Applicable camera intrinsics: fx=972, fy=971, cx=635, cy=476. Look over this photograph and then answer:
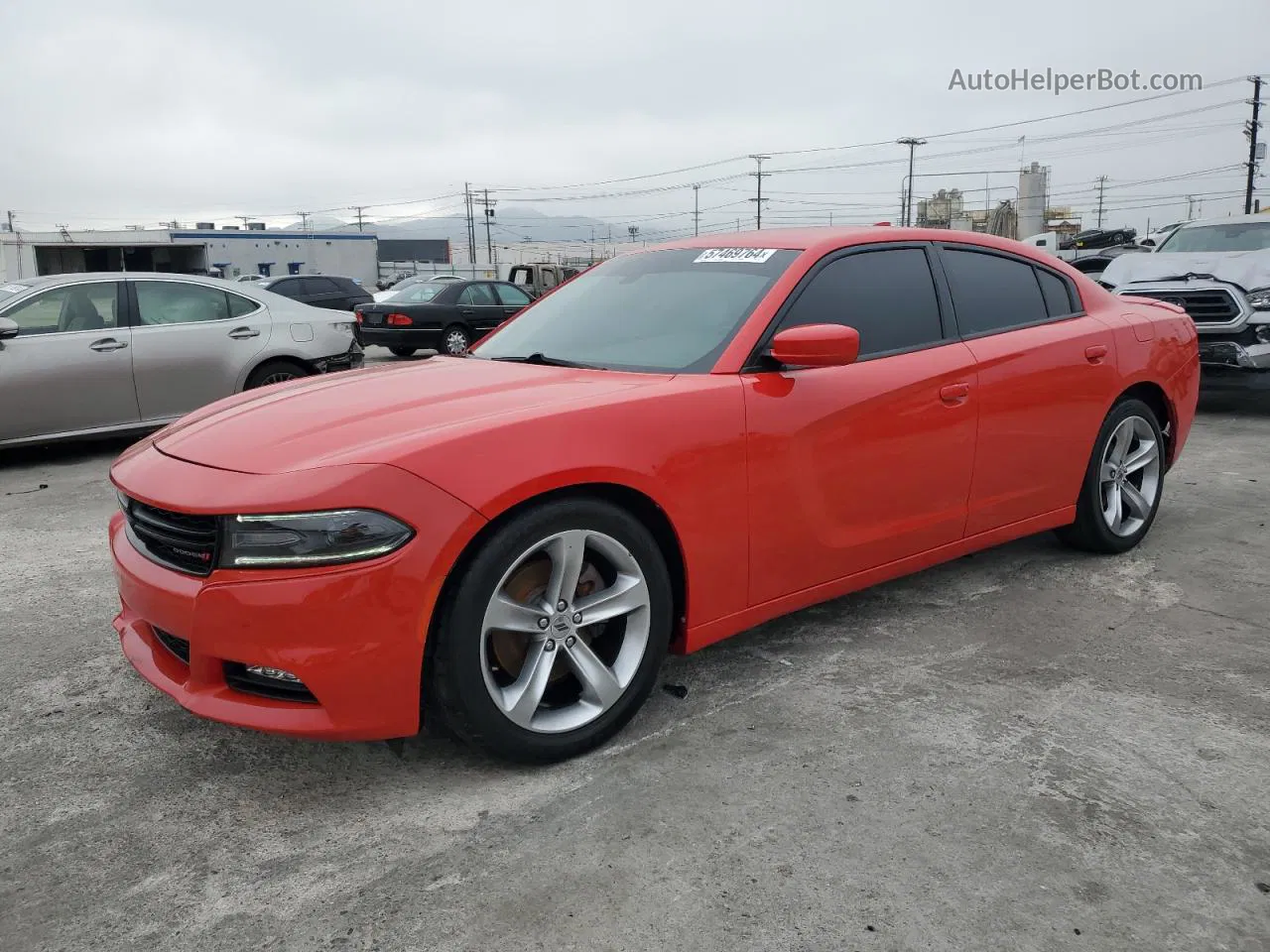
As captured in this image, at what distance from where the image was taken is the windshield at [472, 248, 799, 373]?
324cm

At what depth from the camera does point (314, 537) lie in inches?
91.9

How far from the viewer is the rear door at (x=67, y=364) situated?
6.92 metres

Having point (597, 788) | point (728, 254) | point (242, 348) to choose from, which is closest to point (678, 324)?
point (728, 254)

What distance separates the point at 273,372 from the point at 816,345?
20.7 feet

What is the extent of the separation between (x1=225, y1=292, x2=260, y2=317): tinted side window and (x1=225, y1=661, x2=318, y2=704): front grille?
625 cm

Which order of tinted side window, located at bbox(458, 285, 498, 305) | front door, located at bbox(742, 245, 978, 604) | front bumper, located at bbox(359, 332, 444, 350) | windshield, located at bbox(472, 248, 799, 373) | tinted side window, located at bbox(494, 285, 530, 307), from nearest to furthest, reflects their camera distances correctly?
front door, located at bbox(742, 245, 978, 604)
windshield, located at bbox(472, 248, 799, 373)
front bumper, located at bbox(359, 332, 444, 350)
tinted side window, located at bbox(458, 285, 498, 305)
tinted side window, located at bbox(494, 285, 530, 307)

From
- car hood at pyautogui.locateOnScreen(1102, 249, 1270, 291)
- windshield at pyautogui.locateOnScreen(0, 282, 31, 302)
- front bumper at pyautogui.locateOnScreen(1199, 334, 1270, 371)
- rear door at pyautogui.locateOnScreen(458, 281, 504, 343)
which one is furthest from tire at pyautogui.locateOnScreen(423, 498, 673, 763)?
rear door at pyautogui.locateOnScreen(458, 281, 504, 343)

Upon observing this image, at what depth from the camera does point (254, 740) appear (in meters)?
2.91

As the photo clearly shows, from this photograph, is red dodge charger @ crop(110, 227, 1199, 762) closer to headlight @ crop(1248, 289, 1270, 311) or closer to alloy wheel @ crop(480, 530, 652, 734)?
alloy wheel @ crop(480, 530, 652, 734)

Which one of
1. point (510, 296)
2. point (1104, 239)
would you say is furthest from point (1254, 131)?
point (510, 296)

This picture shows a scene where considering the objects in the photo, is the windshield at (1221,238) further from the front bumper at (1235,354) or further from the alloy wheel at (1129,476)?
the alloy wheel at (1129,476)

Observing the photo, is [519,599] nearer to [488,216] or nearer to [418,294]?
[418,294]

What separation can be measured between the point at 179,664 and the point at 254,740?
15.6 inches

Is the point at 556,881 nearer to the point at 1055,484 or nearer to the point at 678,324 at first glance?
the point at 678,324
